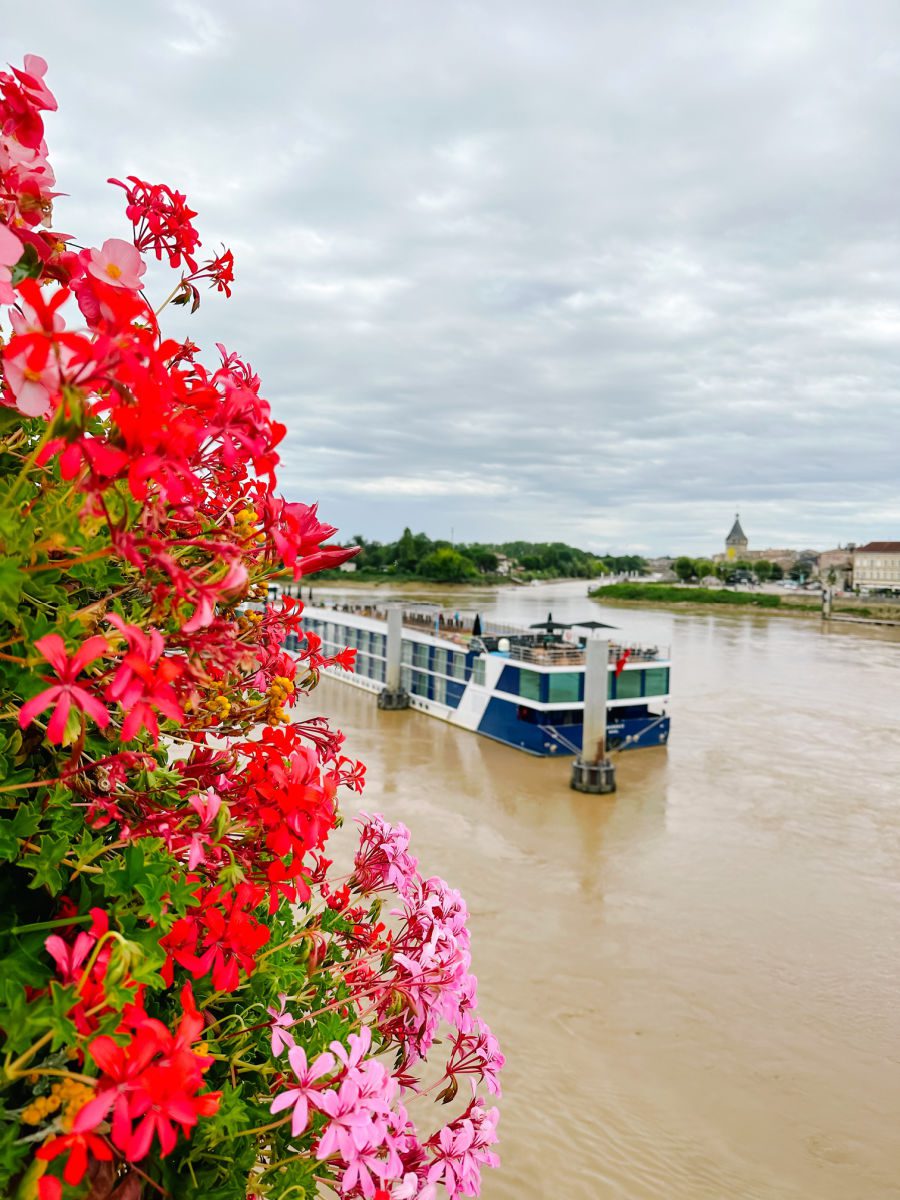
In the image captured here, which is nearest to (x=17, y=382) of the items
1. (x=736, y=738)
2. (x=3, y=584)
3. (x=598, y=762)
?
(x=3, y=584)

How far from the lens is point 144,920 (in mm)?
1436

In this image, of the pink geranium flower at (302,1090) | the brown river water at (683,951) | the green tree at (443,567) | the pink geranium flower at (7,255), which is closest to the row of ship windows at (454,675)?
the brown river water at (683,951)

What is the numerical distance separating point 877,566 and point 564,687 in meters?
112

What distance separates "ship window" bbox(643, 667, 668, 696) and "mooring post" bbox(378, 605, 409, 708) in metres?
8.72

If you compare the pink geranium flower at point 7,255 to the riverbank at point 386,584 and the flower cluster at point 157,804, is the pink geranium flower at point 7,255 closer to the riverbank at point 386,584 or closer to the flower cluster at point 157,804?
the flower cluster at point 157,804

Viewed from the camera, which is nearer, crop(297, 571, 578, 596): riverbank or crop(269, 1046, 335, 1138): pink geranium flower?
crop(269, 1046, 335, 1138): pink geranium flower

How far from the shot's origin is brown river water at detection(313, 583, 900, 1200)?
6586 millimetres

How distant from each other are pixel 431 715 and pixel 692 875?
12.9 metres

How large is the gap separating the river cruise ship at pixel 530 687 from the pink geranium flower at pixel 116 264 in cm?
1831

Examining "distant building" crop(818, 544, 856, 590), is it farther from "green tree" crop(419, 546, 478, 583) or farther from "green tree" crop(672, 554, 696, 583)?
"green tree" crop(419, 546, 478, 583)

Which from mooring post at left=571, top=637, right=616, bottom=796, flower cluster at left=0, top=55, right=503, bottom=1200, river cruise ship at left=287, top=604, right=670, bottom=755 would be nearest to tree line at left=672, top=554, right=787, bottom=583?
river cruise ship at left=287, top=604, right=670, bottom=755

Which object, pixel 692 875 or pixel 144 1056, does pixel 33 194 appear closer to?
pixel 144 1056

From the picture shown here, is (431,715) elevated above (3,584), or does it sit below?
below

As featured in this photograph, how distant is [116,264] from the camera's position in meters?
1.18
